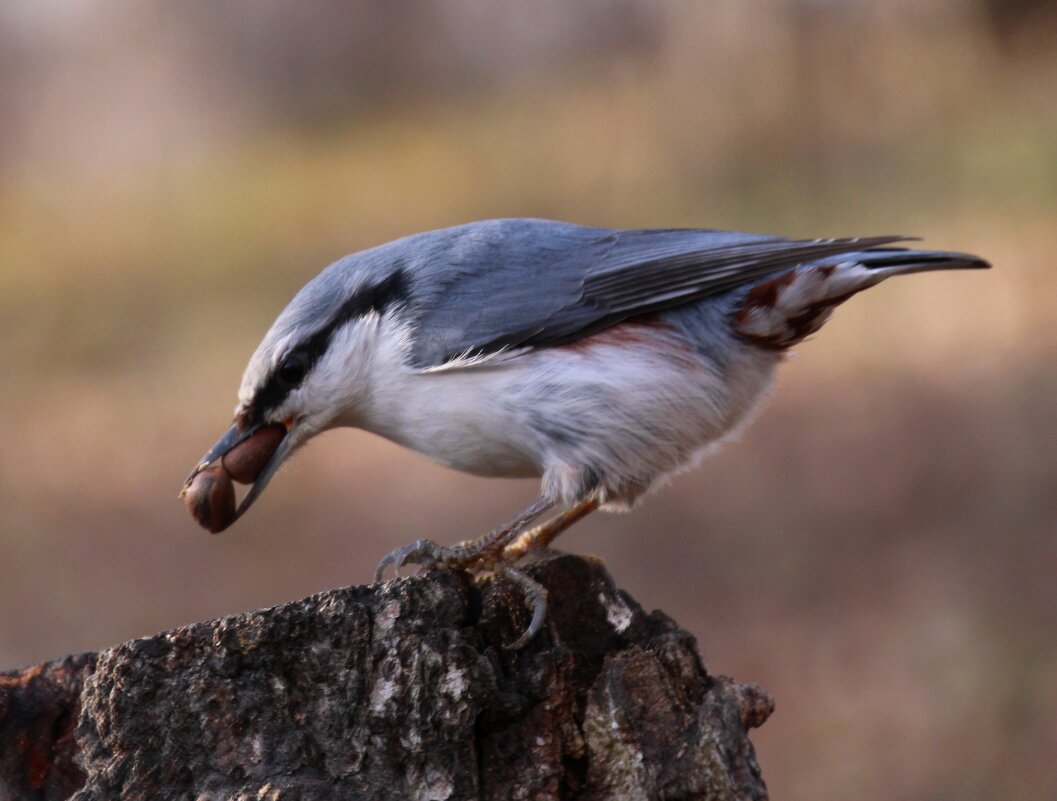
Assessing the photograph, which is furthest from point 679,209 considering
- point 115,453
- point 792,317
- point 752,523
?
point 792,317

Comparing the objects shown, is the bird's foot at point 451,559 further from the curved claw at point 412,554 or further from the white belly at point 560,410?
the white belly at point 560,410

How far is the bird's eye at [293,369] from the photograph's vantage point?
289 centimetres

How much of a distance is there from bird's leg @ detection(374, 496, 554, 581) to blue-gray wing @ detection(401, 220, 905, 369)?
0.38 metres

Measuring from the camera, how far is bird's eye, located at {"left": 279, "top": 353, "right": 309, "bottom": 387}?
289 centimetres

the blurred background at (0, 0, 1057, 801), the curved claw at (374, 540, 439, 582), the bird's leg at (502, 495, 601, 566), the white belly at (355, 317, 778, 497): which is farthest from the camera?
the blurred background at (0, 0, 1057, 801)

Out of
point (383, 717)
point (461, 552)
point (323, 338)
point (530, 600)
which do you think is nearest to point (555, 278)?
point (323, 338)

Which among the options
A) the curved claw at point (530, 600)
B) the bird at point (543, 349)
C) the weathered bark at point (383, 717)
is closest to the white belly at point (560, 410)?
the bird at point (543, 349)

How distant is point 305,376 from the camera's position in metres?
2.91

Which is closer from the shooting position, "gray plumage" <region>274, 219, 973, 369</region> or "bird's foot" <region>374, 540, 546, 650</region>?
"bird's foot" <region>374, 540, 546, 650</region>

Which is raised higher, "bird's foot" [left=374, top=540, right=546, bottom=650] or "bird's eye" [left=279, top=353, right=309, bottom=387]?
"bird's eye" [left=279, top=353, right=309, bottom=387]

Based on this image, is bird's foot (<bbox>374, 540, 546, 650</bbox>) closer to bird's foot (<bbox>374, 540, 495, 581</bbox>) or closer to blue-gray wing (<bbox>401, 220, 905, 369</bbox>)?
bird's foot (<bbox>374, 540, 495, 581</bbox>)

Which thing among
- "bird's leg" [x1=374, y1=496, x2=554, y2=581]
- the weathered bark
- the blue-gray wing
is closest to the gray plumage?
the blue-gray wing

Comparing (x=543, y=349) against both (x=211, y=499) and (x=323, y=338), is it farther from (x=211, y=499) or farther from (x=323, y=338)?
(x=211, y=499)

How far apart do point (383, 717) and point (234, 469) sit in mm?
1015
